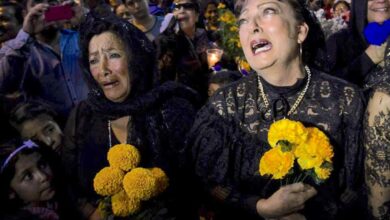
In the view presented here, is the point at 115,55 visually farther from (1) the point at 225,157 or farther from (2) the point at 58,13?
(2) the point at 58,13

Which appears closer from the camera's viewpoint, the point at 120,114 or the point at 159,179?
the point at 159,179

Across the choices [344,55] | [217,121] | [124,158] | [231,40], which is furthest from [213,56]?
[124,158]

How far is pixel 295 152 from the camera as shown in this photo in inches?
81.0

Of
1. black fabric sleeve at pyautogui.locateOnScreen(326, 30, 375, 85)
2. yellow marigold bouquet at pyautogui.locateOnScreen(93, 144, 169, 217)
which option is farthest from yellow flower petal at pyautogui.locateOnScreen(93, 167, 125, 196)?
black fabric sleeve at pyautogui.locateOnScreen(326, 30, 375, 85)

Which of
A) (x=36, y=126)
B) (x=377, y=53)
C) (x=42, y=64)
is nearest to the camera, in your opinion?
(x=377, y=53)

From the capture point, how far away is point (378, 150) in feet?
7.29

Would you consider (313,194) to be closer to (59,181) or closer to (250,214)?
(250,214)

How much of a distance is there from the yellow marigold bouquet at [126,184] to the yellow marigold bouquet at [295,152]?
52 centimetres

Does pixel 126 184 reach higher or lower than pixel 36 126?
higher

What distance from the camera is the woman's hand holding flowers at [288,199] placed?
2.16 m

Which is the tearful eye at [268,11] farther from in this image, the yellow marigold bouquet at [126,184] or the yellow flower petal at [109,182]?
the yellow flower petal at [109,182]

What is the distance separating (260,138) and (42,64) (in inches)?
104

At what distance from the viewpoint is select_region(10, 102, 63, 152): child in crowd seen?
11.6 ft

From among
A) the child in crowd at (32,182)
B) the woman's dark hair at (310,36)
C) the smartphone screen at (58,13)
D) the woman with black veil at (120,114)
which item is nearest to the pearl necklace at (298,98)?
the woman's dark hair at (310,36)
